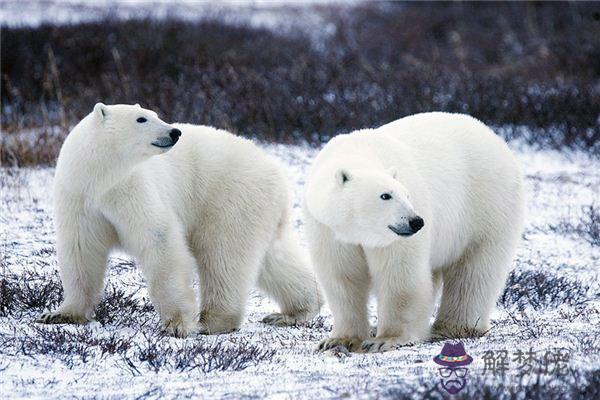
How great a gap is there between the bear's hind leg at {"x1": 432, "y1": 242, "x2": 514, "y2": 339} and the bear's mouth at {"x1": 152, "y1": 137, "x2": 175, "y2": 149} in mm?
1331

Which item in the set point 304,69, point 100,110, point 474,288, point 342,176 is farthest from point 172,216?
point 304,69

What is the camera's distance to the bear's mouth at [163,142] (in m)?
4.12

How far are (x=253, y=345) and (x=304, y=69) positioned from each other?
666 centimetres

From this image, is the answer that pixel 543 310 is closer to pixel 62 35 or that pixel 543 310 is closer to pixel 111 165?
pixel 111 165

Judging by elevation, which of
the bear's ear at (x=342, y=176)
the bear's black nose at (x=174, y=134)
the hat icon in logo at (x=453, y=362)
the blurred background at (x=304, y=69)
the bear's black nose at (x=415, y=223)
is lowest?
the blurred background at (x=304, y=69)

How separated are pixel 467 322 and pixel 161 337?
1.31 m

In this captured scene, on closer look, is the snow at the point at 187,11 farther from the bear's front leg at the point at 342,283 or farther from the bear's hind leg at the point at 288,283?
the bear's front leg at the point at 342,283

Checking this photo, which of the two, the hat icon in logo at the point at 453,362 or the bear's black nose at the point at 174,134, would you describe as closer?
the hat icon in logo at the point at 453,362

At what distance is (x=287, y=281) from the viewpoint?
485 cm

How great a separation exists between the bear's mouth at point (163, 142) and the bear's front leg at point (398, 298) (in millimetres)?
982

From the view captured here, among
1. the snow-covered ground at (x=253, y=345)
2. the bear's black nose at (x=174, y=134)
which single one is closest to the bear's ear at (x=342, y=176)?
the snow-covered ground at (x=253, y=345)

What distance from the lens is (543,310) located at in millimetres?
4926

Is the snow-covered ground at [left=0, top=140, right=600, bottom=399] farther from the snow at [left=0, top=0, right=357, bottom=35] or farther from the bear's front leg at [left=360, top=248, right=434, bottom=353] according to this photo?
the snow at [left=0, top=0, right=357, bottom=35]

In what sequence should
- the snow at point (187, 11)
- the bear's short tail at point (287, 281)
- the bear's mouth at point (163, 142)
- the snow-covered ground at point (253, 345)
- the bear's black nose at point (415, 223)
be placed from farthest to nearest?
the snow at point (187, 11)
the bear's short tail at point (287, 281)
the bear's mouth at point (163, 142)
the bear's black nose at point (415, 223)
the snow-covered ground at point (253, 345)
